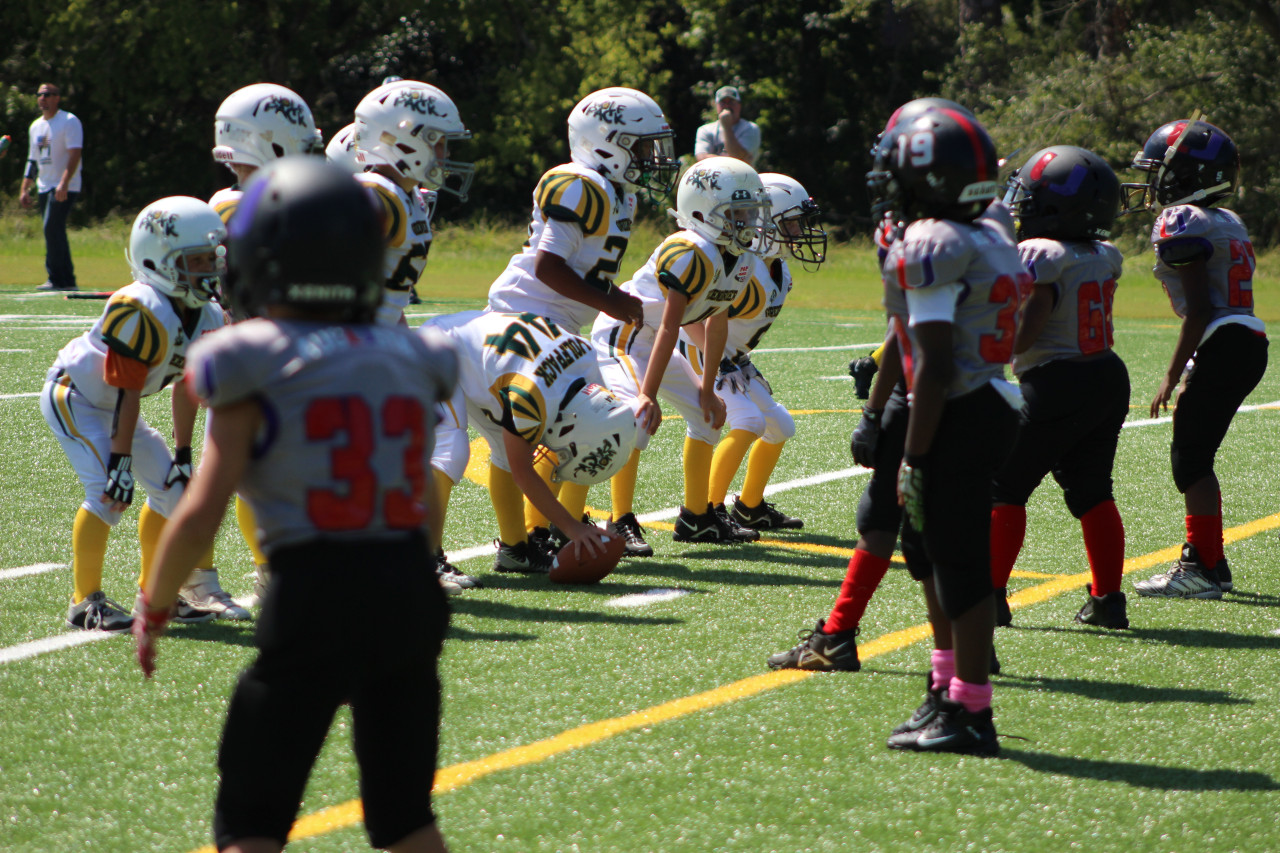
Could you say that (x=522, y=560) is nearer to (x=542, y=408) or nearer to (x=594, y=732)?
(x=542, y=408)

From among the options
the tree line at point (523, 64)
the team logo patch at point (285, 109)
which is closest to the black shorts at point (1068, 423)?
the team logo patch at point (285, 109)

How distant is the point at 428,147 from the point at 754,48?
88.8ft

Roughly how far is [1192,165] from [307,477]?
383cm

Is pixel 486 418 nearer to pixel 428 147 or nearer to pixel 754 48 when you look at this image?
pixel 428 147

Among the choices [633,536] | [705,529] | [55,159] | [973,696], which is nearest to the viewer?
[973,696]

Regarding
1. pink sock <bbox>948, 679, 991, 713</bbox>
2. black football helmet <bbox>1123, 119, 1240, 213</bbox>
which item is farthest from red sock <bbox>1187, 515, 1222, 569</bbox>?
pink sock <bbox>948, 679, 991, 713</bbox>

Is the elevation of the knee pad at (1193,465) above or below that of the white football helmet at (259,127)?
below

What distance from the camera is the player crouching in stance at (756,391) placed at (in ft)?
20.5

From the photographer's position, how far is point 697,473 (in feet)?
19.7

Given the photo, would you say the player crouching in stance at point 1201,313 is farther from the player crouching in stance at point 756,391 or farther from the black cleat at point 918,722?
the black cleat at point 918,722

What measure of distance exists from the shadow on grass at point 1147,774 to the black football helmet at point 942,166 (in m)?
1.37

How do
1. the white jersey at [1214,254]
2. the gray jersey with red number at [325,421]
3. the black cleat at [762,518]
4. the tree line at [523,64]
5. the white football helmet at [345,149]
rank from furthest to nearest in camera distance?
the tree line at [523,64] < the black cleat at [762,518] < the white football helmet at [345,149] < the white jersey at [1214,254] < the gray jersey with red number at [325,421]

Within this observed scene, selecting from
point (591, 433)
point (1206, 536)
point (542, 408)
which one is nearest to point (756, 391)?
point (591, 433)

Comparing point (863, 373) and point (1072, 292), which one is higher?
point (1072, 292)
